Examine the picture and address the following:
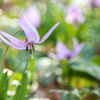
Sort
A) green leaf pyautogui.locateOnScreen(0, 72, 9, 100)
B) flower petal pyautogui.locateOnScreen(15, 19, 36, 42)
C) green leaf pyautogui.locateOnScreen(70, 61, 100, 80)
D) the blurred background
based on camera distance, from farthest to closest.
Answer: green leaf pyautogui.locateOnScreen(70, 61, 100, 80)
the blurred background
green leaf pyautogui.locateOnScreen(0, 72, 9, 100)
flower petal pyautogui.locateOnScreen(15, 19, 36, 42)

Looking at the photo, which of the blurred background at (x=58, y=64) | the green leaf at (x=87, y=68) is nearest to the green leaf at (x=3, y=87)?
the blurred background at (x=58, y=64)

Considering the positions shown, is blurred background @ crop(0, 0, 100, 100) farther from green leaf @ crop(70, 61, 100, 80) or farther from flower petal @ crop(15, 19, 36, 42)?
flower petal @ crop(15, 19, 36, 42)

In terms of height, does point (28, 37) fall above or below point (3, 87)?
above

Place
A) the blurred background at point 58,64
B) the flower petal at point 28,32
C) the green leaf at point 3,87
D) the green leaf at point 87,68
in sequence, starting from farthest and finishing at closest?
the green leaf at point 87,68
the blurred background at point 58,64
the green leaf at point 3,87
the flower petal at point 28,32

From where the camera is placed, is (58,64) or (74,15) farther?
(74,15)

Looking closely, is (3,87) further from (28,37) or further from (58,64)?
(58,64)

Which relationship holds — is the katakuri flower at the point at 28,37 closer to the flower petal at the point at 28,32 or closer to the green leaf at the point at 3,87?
the flower petal at the point at 28,32

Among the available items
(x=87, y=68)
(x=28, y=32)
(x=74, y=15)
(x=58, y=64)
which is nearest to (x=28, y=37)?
(x=28, y=32)

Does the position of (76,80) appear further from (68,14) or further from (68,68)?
(68,14)

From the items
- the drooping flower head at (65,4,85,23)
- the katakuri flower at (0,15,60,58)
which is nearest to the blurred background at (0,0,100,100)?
the drooping flower head at (65,4,85,23)
